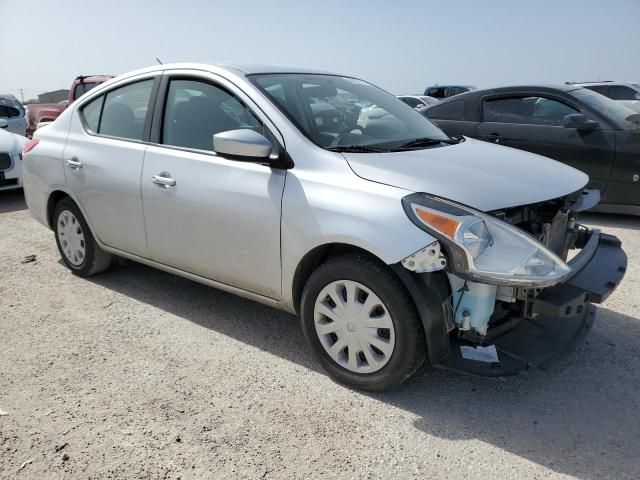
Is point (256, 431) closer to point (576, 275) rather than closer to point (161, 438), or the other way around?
point (161, 438)

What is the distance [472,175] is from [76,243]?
10.8ft

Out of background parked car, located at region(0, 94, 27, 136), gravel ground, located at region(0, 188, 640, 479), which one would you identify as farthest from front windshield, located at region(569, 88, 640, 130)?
background parked car, located at region(0, 94, 27, 136)

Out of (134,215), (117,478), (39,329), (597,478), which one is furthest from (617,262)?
(39,329)

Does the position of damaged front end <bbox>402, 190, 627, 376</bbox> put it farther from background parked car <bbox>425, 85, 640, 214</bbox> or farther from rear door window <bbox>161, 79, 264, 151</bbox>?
background parked car <bbox>425, 85, 640, 214</bbox>

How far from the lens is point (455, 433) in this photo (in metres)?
2.54

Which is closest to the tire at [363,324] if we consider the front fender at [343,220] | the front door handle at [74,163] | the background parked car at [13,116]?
the front fender at [343,220]

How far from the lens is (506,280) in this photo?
234 cm

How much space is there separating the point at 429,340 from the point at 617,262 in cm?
119

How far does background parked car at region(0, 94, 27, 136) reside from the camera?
35.9 feet

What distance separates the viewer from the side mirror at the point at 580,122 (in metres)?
5.81

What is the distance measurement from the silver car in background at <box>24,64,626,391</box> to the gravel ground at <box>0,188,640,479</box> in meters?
0.29

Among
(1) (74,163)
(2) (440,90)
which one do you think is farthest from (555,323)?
(2) (440,90)

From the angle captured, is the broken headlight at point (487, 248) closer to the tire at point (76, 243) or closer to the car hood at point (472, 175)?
the car hood at point (472, 175)

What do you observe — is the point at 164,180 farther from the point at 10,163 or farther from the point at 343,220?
the point at 10,163
